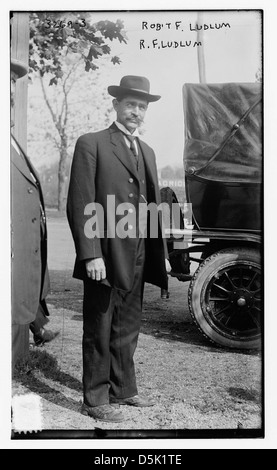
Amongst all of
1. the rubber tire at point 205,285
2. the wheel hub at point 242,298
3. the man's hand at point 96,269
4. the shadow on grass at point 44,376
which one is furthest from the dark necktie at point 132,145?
the shadow on grass at point 44,376

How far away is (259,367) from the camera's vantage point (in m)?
5.75

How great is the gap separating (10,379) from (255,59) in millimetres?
2777

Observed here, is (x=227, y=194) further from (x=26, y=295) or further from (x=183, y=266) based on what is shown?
(x=26, y=295)

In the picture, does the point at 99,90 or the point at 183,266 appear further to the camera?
the point at 183,266

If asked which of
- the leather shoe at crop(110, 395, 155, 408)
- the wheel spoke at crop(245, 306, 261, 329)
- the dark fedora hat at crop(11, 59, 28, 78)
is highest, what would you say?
the dark fedora hat at crop(11, 59, 28, 78)

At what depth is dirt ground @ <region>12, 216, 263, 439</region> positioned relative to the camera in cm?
559

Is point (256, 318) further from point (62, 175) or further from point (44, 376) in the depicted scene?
point (62, 175)

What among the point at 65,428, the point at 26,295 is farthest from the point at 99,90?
Result: the point at 65,428

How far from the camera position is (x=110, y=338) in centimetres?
557

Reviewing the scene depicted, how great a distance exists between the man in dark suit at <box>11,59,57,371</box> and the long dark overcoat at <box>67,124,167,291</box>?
0.84 ft

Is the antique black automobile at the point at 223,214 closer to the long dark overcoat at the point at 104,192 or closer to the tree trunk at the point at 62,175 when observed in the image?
the long dark overcoat at the point at 104,192

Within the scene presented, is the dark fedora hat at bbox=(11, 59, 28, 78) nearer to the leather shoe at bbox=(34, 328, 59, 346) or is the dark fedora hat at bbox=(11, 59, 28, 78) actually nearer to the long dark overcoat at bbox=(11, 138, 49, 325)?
the long dark overcoat at bbox=(11, 138, 49, 325)

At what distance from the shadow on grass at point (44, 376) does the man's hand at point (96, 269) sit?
2.53 ft

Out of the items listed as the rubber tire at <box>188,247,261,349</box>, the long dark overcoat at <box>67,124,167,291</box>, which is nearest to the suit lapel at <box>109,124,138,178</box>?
the long dark overcoat at <box>67,124,167,291</box>
